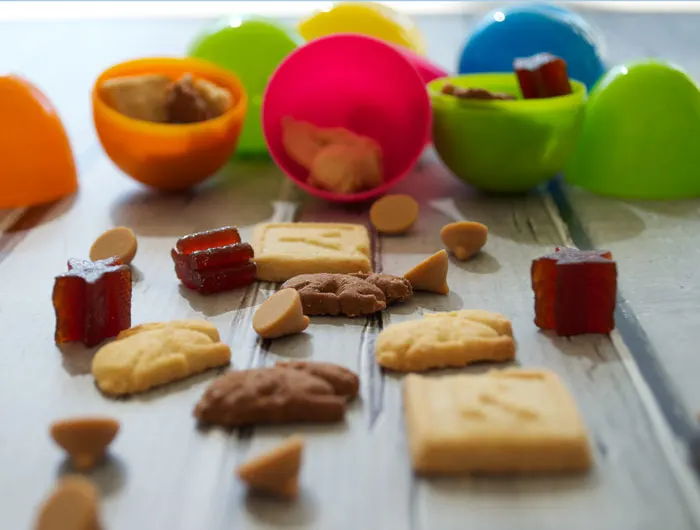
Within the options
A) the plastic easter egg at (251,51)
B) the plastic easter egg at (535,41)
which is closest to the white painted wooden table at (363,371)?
the plastic easter egg at (251,51)

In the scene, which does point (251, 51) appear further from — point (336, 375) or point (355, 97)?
point (336, 375)

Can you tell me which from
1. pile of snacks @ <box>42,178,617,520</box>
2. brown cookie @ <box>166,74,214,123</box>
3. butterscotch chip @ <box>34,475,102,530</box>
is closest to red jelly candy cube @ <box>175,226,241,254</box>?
pile of snacks @ <box>42,178,617,520</box>

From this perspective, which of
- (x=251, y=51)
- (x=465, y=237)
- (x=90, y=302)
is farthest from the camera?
(x=251, y=51)

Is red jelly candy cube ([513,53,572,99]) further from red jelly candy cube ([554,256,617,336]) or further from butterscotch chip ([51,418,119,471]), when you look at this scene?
butterscotch chip ([51,418,119,471])

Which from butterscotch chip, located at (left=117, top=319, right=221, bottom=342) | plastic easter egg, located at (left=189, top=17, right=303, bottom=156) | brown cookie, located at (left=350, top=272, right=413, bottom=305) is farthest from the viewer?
plastic easter egg, located at (left=189, top=17, right=303, bottom=156)

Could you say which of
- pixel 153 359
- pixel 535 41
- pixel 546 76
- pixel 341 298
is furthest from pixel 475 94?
pixel 153 359

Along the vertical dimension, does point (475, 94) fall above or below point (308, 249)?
above
